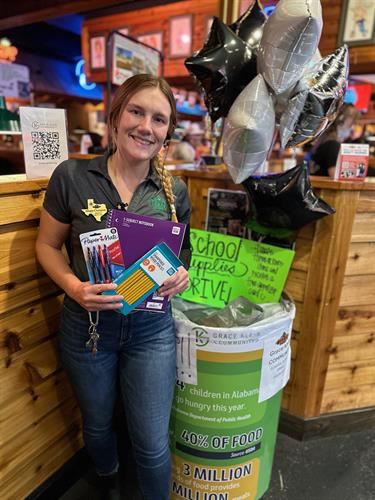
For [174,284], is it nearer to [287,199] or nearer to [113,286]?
[113,286]

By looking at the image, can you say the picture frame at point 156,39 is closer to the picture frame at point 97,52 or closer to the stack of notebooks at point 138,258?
the picture frame at point 97,52

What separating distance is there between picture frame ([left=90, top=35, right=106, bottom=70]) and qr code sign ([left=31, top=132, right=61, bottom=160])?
4.76 meters

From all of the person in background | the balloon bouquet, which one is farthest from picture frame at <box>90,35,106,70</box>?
the balloon bouquet

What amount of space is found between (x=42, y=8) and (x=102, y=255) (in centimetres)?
381

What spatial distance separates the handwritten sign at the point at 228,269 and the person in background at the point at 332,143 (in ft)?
3.52

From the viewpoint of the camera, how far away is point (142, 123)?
1.01 meters

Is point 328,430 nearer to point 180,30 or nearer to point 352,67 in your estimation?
point 352,67

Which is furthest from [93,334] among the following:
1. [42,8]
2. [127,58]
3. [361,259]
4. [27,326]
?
[42,8]

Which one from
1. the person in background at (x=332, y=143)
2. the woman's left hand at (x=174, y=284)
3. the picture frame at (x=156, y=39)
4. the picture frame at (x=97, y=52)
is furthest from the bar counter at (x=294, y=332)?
the picture frame at (x=97, y=52)

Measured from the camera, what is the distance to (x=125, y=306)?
3.27 feet

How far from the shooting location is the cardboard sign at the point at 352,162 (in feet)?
4.95

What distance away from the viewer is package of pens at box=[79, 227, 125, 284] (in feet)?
3.08

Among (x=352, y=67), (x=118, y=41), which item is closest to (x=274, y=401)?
(x=118, y=41)

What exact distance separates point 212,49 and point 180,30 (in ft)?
13.7
